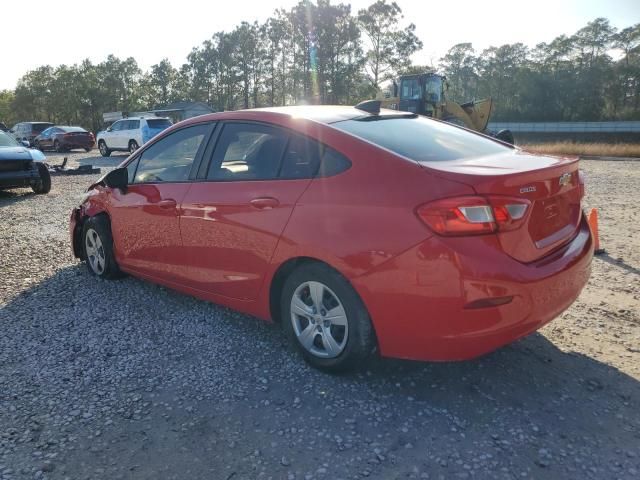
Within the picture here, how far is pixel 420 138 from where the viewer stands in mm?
3275

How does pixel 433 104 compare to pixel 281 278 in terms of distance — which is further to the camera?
pixel 433 104

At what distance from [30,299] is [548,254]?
14.1 ft

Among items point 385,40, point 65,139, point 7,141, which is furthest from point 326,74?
point 7,141

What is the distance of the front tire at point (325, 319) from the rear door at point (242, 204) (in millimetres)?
291

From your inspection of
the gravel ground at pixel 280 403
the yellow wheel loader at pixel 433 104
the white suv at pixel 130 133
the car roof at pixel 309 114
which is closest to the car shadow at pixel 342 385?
the gravel ground at pixel 280 403

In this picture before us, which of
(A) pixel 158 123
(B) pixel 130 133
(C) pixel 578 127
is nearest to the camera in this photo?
(A) pixel 158 123

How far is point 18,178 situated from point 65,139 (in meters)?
17.8

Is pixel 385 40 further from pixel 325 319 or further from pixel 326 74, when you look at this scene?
pixel 325 319

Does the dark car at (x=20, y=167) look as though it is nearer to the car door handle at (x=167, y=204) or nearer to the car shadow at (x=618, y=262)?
the car door handle at (x=167, y=204)

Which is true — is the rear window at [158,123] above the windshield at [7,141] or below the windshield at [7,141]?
above

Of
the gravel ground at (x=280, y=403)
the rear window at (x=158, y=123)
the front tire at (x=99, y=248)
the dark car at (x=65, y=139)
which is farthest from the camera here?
the dark car at (x=65, y=139)

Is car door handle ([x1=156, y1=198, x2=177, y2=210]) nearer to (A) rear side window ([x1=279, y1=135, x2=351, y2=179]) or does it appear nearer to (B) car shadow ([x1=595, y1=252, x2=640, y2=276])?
(A) rear side window ([x1=279, y1=135, x2=351, y2=179])

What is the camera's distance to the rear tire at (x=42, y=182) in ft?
37.1

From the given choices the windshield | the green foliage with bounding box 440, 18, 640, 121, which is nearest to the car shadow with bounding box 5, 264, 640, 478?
the windshield
